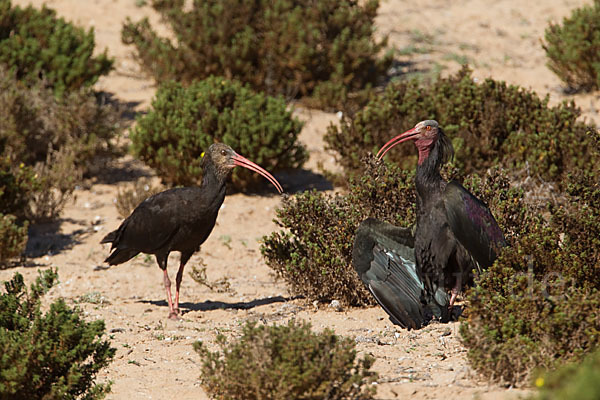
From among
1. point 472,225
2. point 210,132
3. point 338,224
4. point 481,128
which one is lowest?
point 338,224

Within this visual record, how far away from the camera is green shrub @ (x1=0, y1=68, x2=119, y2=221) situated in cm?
1070

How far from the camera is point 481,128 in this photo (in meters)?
10.4

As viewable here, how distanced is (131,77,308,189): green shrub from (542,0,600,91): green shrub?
532 centimetres

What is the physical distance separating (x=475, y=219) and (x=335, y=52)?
7781 mm

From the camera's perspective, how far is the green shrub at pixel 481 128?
10031 mm

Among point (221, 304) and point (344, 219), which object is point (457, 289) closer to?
point (344, 219)

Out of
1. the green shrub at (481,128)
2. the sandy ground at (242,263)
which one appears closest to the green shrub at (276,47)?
the sandy ground at (242,263)

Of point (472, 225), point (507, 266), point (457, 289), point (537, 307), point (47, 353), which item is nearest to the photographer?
point (47, 353)

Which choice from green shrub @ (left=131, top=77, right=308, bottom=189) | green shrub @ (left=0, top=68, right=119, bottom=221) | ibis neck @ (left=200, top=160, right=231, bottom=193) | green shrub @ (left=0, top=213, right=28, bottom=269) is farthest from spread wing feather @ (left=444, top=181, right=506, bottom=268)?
green shrub @ (left=0, top=68, right=119, bottom=221)

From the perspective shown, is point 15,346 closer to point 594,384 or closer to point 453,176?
point 594,384

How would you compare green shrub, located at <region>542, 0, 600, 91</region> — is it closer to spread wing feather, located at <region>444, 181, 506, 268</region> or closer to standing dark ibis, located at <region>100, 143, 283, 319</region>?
standing dark ibis, located at <region>100, 143, 283, 319</region>

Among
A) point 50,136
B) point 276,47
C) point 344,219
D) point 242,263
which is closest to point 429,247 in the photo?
point 344,219

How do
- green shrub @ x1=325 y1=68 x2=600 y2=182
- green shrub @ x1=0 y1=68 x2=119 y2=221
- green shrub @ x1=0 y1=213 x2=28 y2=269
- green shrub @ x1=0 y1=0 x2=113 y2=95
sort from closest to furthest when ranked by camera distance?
green shrub @ x1=0 y1=213 x2=28 y2=269, green shrub @ x1=325 y1=68 x2=600 y2=182, green shrub @ x1=0 y1=68 x2=119 y2=221, green shrub @ x1=0 y1=0 x2=113 y2=95

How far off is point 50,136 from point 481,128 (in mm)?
6336
